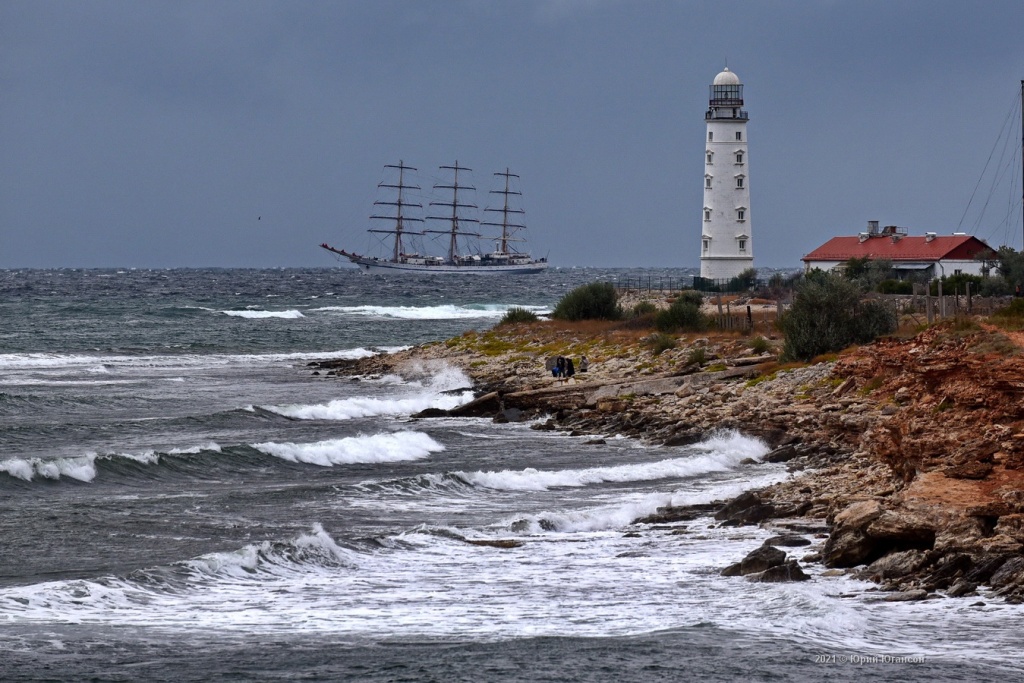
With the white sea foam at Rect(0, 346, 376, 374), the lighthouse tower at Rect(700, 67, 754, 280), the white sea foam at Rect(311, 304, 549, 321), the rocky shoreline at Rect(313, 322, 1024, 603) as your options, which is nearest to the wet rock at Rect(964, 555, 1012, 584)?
the rocky shoreline at Rect(313, 322, 1024, 603)

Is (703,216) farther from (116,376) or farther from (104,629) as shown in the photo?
(104,629)

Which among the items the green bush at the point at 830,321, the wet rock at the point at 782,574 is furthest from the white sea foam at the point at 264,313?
the wet rock at the point at 782,574

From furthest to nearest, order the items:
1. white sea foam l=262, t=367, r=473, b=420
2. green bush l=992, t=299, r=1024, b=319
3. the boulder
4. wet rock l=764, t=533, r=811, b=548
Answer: white sea foam l=262, t=367, r=473, b=420, green bush l=992, t=299, r=1024, b=319, wet rock l=764, t=533, r=811, b=548, the boulder

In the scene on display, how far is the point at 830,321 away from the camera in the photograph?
32.4m

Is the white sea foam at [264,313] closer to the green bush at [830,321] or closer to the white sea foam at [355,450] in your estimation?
the green bush at [830,321]

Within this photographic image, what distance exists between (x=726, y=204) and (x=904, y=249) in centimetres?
898

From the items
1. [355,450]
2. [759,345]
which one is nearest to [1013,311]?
[759,345]

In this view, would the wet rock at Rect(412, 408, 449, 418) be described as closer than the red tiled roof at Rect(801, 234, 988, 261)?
Yes

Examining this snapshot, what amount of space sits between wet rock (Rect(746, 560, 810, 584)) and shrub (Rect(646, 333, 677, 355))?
23.0m

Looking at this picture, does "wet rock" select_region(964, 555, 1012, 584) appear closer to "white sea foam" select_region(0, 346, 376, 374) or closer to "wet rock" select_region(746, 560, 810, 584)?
"wet rock" select_region(746, 560, 810, 584)

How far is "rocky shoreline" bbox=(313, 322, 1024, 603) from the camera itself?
13258mm

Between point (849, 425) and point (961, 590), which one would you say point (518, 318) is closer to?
point (849, 425)

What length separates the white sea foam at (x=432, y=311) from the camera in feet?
286

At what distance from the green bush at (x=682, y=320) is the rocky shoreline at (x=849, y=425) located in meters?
0.99
